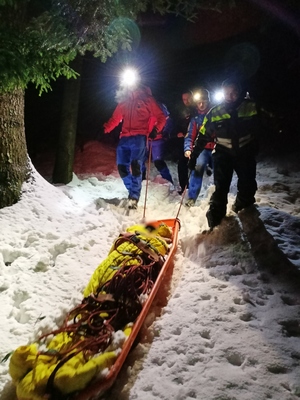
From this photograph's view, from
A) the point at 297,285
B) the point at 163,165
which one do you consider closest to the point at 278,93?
the point at 163,165

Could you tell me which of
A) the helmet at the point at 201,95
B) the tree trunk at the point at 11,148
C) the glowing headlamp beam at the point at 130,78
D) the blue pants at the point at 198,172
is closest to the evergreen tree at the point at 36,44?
the tree trunk at the point at 11,148

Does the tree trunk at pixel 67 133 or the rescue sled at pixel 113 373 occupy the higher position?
the tree trunk at pixel 67 133

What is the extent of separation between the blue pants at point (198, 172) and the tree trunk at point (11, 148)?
10.7 feet

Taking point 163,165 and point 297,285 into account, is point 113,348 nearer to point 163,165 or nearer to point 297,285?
point 297,285

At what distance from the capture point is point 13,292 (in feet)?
11.6

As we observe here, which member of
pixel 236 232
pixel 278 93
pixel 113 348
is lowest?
pixel 113 348

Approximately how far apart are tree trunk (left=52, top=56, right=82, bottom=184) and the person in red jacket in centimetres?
197

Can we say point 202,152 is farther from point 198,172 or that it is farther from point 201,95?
point 201,95

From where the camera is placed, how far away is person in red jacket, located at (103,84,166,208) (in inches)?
257

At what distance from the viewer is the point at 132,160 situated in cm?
662

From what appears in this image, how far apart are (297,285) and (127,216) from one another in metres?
3.29

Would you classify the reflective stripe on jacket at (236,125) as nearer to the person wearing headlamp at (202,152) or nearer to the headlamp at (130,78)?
A: the person wearing headlamp at (202,152)

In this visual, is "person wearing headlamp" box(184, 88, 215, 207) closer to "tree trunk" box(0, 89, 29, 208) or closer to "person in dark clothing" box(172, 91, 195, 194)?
"person in dark clothing" box(172, 91, 195, 194)

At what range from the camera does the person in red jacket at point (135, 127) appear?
6539mm
